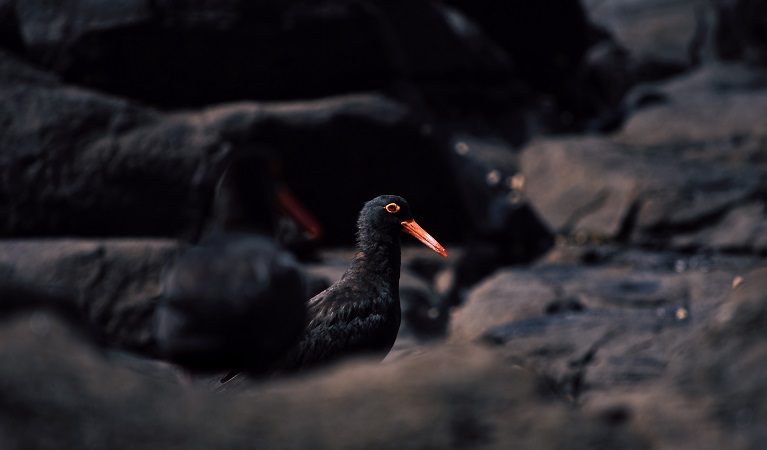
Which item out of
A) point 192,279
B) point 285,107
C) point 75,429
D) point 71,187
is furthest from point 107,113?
point 75,429

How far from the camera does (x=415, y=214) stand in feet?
41.8

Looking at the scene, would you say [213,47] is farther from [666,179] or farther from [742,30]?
[742,30]

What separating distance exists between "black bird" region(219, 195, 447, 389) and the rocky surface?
0.49 m

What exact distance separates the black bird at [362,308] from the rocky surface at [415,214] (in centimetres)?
49

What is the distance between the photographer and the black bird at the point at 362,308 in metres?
5.40

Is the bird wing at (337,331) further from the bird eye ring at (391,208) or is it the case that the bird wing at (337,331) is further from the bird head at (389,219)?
the bird eye ring at (391,208)

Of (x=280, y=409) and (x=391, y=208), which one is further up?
(x=280, y=409)

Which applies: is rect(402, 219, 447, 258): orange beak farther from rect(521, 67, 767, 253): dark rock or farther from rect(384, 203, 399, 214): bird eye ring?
rect(521, 67, 767, 253): dark rock

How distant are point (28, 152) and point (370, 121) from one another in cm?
419

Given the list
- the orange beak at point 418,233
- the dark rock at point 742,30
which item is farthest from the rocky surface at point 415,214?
the dark rock at point 742,30

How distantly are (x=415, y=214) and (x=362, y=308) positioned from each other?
728 centimetres

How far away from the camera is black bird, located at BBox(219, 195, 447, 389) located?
5398mm

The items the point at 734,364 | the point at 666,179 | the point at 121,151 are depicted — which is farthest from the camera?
the point at 666,179

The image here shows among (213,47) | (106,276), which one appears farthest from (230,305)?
(213,47)
